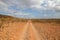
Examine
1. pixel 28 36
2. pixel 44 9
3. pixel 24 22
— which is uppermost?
pixel 44 9

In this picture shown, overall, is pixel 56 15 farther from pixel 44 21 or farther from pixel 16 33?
pixel 16 33

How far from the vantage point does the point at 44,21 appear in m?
2.31

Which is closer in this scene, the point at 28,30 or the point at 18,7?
the point at 18,7

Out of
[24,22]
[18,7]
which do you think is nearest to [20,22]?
[24,22]

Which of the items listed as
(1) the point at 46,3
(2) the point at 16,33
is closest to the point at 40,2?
(1) the point at 46,3

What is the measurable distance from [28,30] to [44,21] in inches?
12.0

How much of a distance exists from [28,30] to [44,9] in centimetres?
45

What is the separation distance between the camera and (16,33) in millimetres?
2252

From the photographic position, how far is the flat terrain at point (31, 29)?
2.20m

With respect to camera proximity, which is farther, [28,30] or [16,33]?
[28,30]

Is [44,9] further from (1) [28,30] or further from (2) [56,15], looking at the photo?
(1) [28,30]

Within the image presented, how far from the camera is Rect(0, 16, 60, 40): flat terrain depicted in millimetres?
2197

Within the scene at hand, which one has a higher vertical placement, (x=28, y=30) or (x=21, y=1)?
(x=21, y=1)

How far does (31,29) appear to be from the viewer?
2.39m
